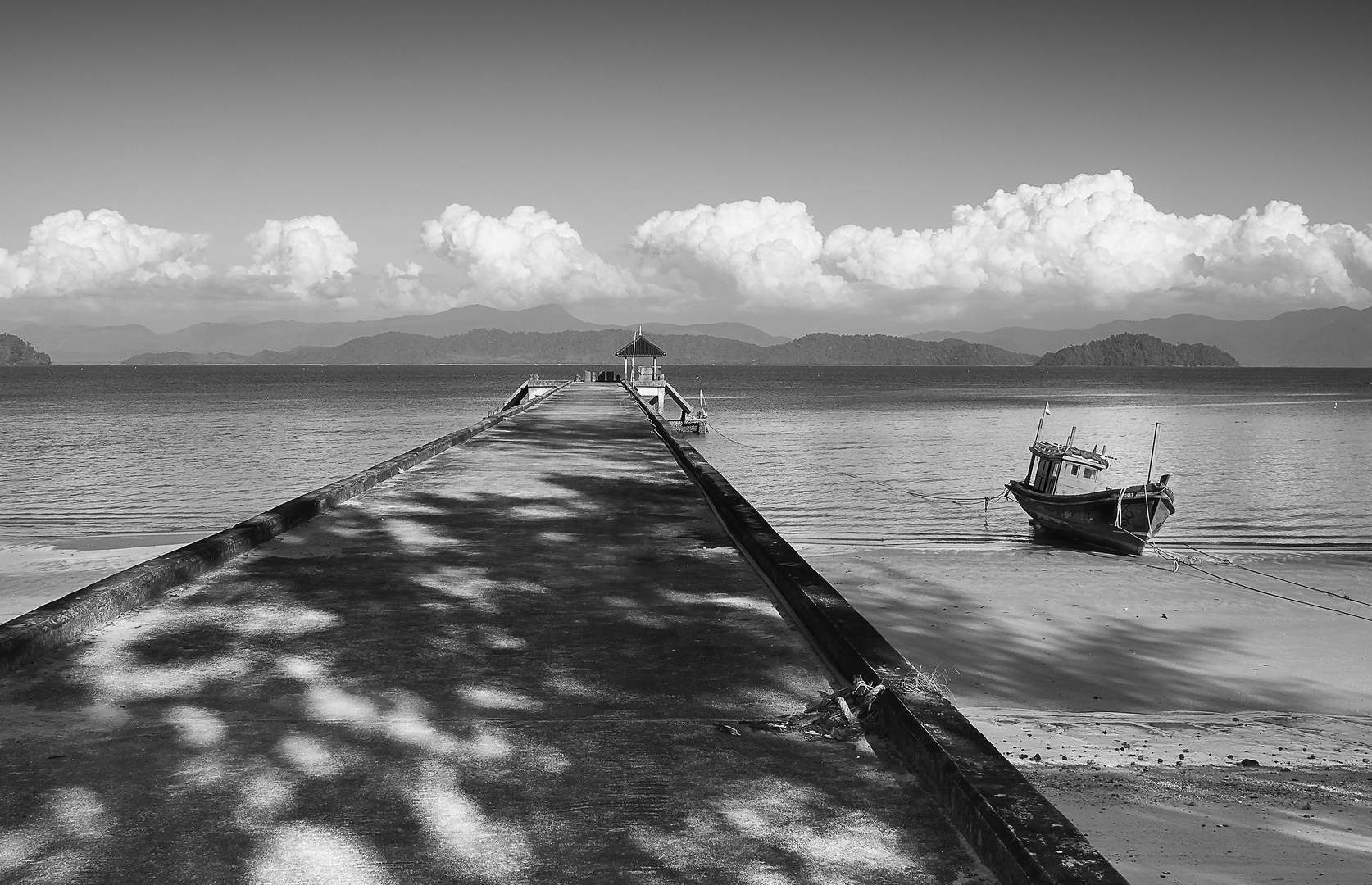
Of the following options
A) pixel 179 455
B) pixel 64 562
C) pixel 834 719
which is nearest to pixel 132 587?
pixel 834 719

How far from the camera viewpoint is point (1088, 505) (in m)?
20.9

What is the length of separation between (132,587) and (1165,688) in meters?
9.88

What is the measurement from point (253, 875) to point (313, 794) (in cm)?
54

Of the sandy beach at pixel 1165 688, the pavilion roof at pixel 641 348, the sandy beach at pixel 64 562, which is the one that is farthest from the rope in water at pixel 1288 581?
the pavilion roof at pixel 641 348

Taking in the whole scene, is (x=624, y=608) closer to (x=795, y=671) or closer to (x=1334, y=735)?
(x=795, y=671)

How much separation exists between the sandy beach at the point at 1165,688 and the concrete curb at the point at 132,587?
19.0 feet

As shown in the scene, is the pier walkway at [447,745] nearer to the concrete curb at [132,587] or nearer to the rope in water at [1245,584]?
the concrete curb at [132,587]

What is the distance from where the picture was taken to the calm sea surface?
76.4 feet

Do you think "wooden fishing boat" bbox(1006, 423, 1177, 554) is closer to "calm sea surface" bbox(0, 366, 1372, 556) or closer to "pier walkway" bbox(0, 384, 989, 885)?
"calm sea surface" bbox(0, 366, 1372, 556)

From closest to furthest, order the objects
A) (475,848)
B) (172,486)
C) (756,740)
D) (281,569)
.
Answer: (475,848), (756,740), (281,569), (172,486)

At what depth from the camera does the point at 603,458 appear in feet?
49.9

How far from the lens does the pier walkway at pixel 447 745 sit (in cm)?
304

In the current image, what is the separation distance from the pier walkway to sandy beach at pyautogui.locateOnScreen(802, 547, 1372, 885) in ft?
10.2

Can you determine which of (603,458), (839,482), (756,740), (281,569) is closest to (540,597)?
(281,569)
